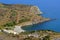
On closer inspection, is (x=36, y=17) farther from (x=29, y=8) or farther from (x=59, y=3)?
(x=59, y=3)

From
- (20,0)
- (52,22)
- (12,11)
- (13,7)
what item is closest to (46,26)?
(52,22)

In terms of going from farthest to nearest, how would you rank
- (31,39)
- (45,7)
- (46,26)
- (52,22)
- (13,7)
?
(45,7) < (13,7) < (52,22) < (46,26) < (31,39)

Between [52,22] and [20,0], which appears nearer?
[52,22]

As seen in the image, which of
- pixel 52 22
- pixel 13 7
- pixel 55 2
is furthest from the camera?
pixel 55 2

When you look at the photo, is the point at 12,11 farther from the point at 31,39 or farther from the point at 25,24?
the point at 31,39

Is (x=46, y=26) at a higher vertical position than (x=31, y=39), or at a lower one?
higher

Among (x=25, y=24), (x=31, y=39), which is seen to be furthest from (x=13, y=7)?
(x=31, y=39)

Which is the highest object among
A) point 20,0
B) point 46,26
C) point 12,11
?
point 20,0
